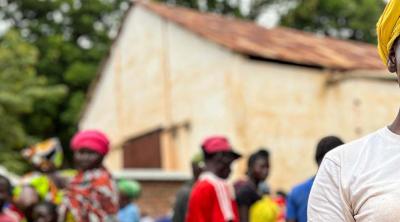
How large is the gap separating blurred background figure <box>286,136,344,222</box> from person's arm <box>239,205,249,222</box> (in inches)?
17.0

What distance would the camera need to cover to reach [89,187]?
5.25m

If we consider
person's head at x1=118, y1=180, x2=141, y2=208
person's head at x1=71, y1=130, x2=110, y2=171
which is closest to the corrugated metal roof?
person's head at x1=118, y1=180, x2=141, y2=208

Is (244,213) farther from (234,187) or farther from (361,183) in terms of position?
(361,183)

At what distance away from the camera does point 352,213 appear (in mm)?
2025

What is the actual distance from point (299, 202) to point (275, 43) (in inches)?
499

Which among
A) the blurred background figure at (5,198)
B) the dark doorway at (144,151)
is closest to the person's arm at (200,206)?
the blurred background figure at (5,198)

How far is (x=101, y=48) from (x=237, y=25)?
10374 mm

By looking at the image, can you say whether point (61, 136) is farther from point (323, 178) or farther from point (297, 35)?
point (323, 178)

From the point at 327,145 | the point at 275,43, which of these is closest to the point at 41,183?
the point at 327,145

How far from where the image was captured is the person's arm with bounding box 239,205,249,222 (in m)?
5.38

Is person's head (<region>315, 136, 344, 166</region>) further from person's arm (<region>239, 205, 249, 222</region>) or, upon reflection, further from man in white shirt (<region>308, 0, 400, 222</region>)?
man in white shirt (<region>308, 0, 400, 222</region>)

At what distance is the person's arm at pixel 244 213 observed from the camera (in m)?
5.38

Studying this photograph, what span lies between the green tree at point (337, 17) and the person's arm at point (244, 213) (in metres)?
26.3

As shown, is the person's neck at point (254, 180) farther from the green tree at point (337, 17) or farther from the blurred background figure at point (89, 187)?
the green tree at point (337, 17)
